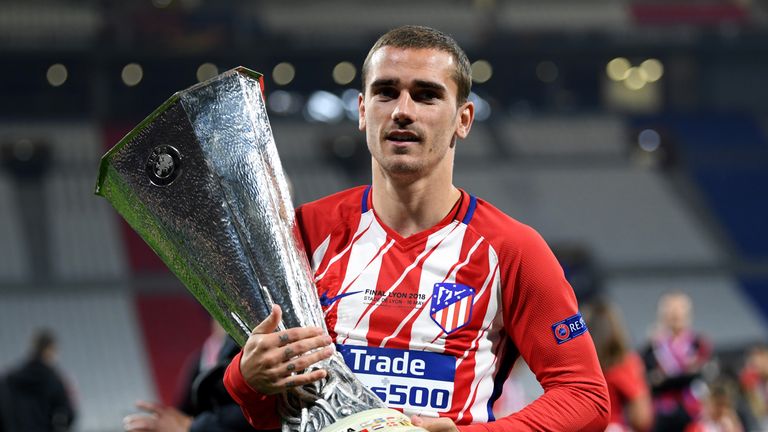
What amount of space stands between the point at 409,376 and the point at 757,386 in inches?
443

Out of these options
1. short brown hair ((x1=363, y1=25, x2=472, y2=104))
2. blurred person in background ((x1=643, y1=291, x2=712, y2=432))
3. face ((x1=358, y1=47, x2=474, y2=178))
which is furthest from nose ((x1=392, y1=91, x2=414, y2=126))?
blurred person in background ((x1=643, y1=291, x2=712, y2=432))

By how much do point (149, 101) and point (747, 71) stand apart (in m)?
12.5

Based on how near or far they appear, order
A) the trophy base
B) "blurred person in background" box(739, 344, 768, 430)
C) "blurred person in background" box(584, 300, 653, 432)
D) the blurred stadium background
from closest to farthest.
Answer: the trophy base → "blurred person in background" box(584, 300, 653, 432) → "blurred person in background" box(739, 344, 768, 430) → the blurred stadium background

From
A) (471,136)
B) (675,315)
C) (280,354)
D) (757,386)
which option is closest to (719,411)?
(675,315)

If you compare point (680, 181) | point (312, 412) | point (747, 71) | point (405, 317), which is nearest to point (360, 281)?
point (405, 317)

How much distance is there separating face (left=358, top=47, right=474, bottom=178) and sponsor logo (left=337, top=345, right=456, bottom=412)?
36 cm

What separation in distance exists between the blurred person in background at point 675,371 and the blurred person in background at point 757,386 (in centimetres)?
A: 415

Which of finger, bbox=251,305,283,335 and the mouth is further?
the mouth

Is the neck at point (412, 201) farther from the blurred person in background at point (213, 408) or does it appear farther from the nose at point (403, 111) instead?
the blurred person in background at point (213, 408)

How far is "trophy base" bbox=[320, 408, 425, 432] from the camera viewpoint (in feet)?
6.68

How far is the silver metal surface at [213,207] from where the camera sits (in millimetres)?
2258

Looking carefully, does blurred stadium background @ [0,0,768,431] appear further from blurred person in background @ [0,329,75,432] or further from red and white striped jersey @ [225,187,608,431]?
red and white striped jersey @ [225,187,608,431]

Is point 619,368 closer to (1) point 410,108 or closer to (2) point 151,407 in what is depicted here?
(2) point 151,407

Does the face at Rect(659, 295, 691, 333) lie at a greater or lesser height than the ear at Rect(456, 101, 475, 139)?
lesser
